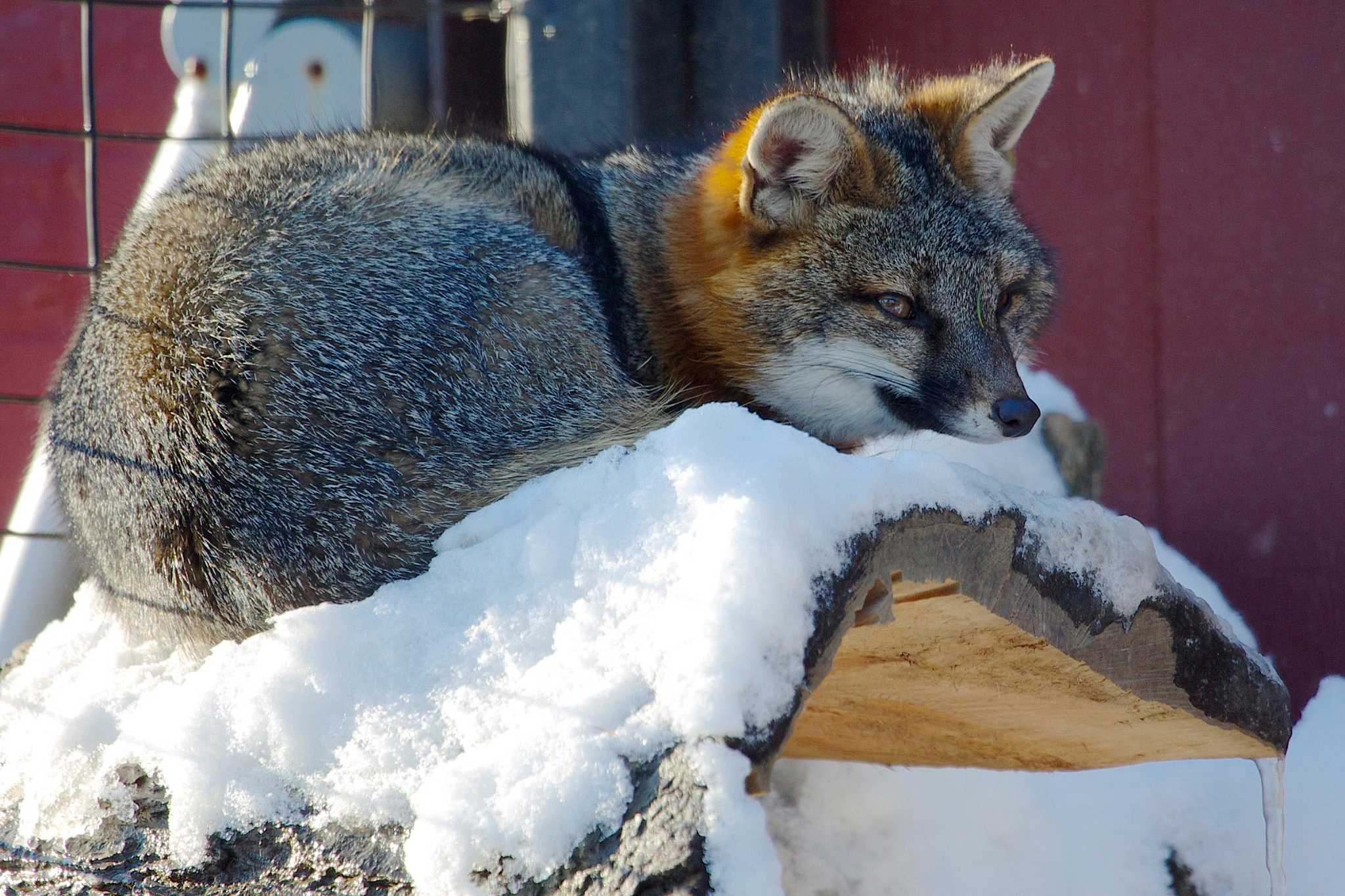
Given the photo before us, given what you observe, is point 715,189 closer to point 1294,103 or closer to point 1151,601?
point 1151,601

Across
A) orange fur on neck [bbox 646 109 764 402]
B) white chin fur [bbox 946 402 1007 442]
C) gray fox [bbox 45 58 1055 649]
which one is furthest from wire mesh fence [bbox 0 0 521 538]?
white chin fur [bbox 946 402 1007 442]

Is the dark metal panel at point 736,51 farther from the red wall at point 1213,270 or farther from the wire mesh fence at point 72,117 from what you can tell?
the wire mesh fence at point 72,117

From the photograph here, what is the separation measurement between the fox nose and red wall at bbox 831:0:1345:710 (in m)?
1.47

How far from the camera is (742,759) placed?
1.48 metres

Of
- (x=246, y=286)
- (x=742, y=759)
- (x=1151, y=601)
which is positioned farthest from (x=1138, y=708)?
(x=246, y=286)

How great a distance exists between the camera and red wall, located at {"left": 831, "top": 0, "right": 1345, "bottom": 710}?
344 centimetres

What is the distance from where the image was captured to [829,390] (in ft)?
9.23

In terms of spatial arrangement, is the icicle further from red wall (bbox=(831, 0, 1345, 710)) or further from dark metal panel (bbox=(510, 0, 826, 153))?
dark metal panel (bbox=(510, 0, 826, 153))

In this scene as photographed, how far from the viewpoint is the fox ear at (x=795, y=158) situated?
2.59 meters

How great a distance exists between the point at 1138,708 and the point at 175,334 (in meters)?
1.96

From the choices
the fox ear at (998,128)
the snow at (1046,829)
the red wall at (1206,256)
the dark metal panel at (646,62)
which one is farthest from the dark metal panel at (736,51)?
the snow at (1046,829)

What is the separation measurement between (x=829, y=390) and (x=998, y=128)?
32.3 inches

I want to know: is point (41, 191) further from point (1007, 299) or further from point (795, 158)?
point (1007, 299)

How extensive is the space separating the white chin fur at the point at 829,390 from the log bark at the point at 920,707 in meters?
0.72
